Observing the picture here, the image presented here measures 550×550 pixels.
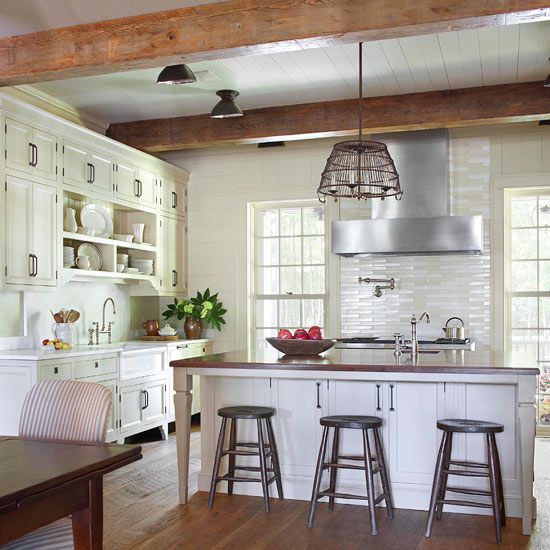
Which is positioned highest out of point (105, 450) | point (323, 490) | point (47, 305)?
point (47, 305)

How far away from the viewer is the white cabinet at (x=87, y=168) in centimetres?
589

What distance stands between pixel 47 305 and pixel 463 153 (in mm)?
4018

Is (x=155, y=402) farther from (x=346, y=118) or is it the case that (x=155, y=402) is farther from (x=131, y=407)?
(x=346, y=118)

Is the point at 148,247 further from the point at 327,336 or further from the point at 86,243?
the point at 327,336

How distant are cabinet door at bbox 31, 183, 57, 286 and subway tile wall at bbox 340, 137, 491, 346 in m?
3.02

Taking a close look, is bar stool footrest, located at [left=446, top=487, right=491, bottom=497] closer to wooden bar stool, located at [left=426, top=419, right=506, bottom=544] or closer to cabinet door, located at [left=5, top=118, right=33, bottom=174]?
wooden bar stool, located at [left=426, top=419, right=506, bottom=544]

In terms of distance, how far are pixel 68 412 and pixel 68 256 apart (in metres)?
3.32

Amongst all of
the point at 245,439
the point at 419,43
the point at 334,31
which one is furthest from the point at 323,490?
the point at 419,43

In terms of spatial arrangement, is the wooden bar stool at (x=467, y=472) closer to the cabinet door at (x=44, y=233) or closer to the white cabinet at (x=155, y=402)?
the white cabinet at (x=155, y=402)

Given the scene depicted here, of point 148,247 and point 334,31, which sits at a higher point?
point 334,31

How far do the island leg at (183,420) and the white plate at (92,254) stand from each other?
2.23m

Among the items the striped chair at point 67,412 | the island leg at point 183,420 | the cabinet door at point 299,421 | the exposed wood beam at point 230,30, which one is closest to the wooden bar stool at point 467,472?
the cabinet door at point 299,421

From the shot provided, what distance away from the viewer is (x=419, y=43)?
16.4 feet

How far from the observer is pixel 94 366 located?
571cm
